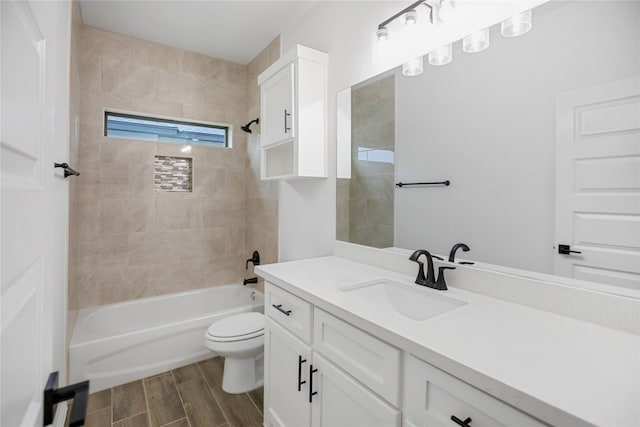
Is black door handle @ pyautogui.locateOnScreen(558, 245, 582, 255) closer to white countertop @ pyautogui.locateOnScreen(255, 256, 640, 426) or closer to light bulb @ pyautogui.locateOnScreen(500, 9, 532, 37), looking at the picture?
white countertop @ pyautogui.locateOnScreen(255, 256, 640, 426)

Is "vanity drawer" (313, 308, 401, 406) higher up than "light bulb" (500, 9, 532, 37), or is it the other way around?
"light bulb" (500, 9, 532, 37)

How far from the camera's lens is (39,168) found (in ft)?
1.58

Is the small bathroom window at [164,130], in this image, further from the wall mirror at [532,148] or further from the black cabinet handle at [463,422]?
the black cabinet handle at [463,422]

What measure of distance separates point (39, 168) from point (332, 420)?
1.21 metres

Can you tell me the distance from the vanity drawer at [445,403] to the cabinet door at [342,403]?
0.09 metres

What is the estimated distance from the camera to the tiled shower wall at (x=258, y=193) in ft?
9.21

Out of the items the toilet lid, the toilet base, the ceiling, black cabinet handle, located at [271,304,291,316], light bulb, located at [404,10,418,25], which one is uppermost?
the ceiling

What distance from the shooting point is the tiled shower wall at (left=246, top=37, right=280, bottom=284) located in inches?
111

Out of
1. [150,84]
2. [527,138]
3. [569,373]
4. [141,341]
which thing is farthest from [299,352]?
[150,84]

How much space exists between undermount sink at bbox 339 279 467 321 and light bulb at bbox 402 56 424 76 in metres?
1.03

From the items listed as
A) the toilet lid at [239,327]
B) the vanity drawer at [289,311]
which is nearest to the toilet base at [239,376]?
the toilet lid at [239,327]

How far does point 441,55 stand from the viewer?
1409 mm

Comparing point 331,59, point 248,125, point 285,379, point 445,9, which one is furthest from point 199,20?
point 285,379

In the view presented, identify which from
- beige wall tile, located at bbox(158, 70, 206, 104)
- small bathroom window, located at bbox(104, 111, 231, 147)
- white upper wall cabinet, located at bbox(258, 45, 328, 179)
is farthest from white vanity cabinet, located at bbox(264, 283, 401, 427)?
beige wall tile, located at bbox(158, 70, 206, 104)
